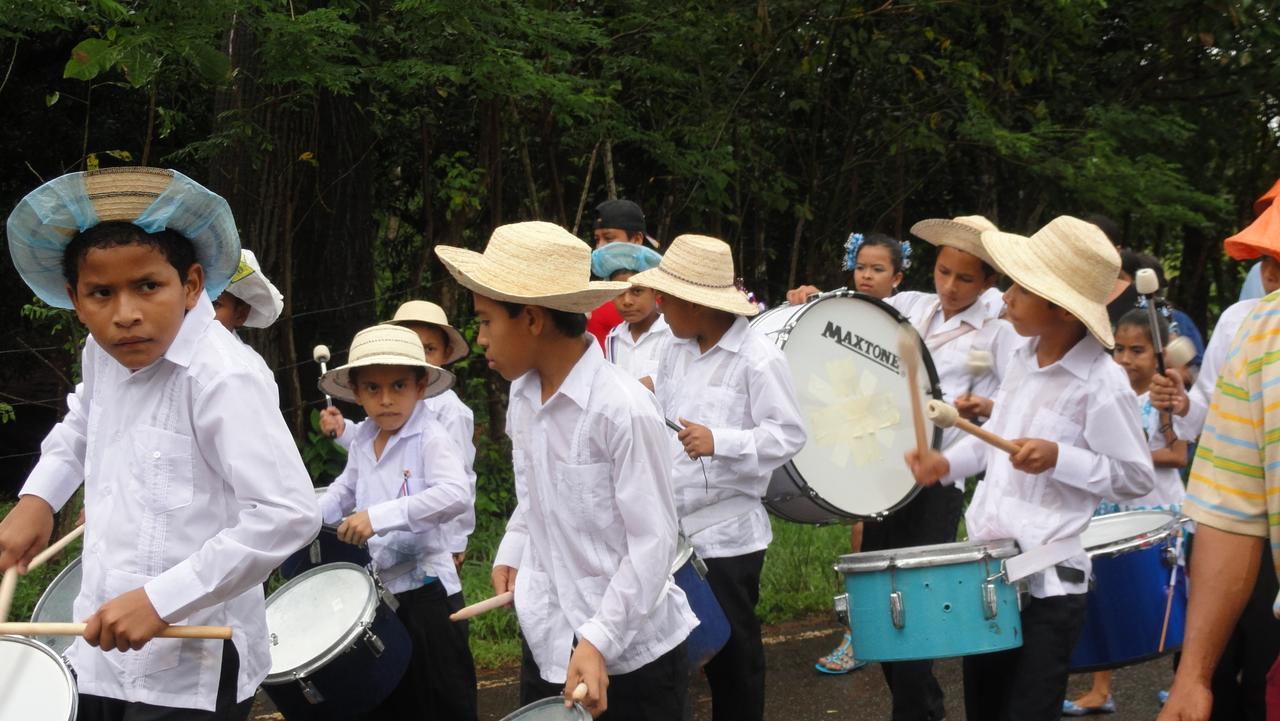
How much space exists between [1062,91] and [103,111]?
756cm

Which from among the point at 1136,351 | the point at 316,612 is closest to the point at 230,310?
the point at 316,612

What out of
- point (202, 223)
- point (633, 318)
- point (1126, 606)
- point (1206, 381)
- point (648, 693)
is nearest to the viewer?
point (202, 223)

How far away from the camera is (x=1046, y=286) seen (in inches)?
168

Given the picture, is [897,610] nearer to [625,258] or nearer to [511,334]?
[511,334]

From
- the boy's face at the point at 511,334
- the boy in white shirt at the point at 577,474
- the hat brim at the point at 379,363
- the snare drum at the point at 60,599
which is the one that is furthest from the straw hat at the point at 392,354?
the boy's face at the point at 511,334

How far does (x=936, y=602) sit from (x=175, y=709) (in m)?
2.33

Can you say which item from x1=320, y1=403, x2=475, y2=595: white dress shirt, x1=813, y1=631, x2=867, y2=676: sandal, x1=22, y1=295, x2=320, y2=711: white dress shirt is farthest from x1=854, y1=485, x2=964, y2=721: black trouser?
x1=22, y1=295, x2=320, y2=711: white dress shirt

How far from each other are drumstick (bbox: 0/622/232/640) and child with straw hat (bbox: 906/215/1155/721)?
2.30 meters

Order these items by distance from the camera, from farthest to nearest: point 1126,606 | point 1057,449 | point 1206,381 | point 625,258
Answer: point 625,258, point 1206,381, point 1126,606, point 1057,449

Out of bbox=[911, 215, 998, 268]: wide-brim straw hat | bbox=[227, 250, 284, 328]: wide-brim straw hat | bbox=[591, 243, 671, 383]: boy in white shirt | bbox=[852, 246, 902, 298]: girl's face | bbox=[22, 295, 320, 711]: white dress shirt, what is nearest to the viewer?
bbox=[22, 295, 320, 711]: white dress shirt

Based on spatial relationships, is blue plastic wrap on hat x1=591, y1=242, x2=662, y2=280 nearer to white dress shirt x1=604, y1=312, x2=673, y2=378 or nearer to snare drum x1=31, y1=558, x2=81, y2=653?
white dress shirt x1=604, y1=312, x2=673, y2=378

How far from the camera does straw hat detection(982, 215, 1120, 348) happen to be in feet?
14.0

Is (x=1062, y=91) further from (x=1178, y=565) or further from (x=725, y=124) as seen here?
(x=1178, y=565)

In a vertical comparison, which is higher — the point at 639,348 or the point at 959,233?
the point at 959,233
